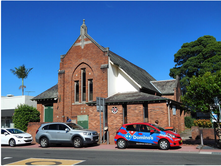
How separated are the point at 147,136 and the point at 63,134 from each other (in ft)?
20.1

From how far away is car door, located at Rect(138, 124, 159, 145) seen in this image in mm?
14430

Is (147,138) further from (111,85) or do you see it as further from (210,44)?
(210,44)

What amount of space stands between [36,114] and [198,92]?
18.2m

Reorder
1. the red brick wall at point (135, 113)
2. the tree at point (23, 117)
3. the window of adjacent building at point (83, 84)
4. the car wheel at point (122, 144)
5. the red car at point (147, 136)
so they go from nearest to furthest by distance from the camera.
A: the red car at point (147, 136) → the car wheel at point (122, 144) → the red brick wall at point (135, 113) → the tree at point (23, 117) → the window of adjacent building at point (83, 84)

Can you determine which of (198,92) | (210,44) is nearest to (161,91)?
(210,44)

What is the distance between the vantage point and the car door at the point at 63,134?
16978 mm

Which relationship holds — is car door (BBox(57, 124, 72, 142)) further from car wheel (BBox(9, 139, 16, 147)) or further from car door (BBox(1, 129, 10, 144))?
car door (BBox(1, 129, 10, 144))

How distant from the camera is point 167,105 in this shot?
20.4 meters

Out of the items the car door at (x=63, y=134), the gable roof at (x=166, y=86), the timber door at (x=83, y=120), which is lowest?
the car door at (x=63, y=134)

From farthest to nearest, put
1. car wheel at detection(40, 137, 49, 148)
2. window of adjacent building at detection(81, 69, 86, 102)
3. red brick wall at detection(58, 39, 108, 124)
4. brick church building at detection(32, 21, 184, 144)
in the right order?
window of adjacent building at detection(81, 69, 86, 102) < red brick wall at detection(58, 39, 108, 124) < brick church building at detection(32, 21, 184, 144) < car wheel at detection(40, 137, 49, 148)

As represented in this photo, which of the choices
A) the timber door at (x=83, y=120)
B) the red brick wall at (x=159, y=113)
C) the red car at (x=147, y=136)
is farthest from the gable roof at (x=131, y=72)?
the red car at (x=147, y=136)

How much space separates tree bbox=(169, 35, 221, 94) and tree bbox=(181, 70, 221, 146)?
2109 centimetres

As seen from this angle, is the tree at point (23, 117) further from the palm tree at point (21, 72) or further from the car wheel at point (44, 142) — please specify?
the palm tree at point (21, 72)

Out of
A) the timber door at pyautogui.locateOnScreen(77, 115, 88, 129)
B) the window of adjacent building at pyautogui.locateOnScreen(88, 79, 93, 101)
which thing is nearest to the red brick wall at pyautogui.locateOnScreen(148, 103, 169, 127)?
the window of adjacent building at pyautogui.locateOnScreen(88, 79, 93, 101)
